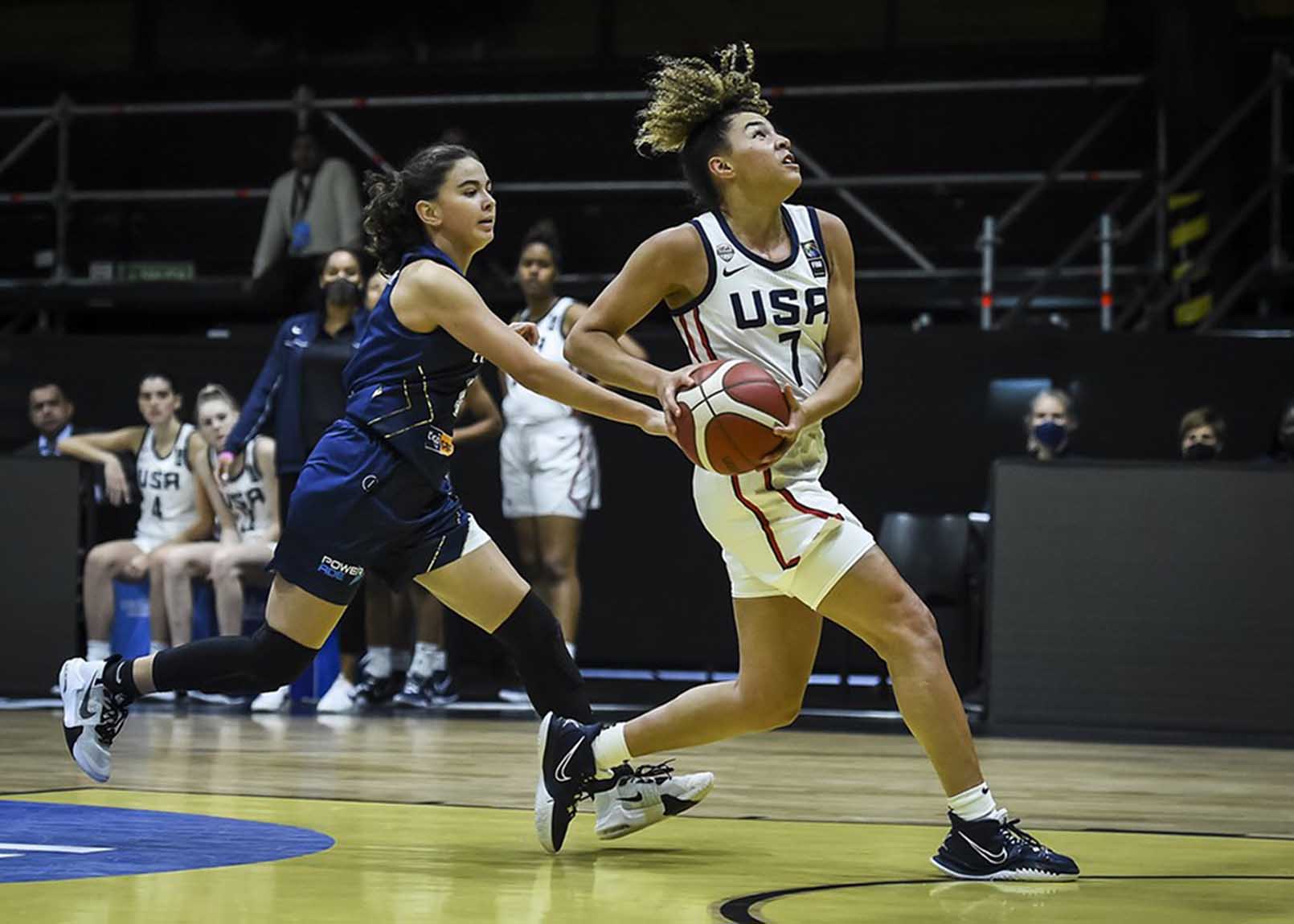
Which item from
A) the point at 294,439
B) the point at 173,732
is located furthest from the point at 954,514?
the point at 173,732

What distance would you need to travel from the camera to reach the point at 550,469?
9.11 metres

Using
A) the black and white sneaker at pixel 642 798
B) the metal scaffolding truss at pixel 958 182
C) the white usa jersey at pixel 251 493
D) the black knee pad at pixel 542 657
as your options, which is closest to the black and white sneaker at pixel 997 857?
the black and white sneaker at pixel 642 798

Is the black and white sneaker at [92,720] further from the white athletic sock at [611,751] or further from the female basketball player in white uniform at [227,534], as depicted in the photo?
the female basketball player in white uniform at [227,534]

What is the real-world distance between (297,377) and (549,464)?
117 centimetres

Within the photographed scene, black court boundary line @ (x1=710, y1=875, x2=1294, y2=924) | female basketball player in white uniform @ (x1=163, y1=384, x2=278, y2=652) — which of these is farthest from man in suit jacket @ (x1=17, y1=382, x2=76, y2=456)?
black court boundary line @ (x1=710, y1=875, x2=1294, y2=924)

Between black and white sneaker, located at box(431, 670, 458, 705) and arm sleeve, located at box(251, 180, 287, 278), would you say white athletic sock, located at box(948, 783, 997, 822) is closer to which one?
black and white sneaker, located at box(431, 670, 458, 705)

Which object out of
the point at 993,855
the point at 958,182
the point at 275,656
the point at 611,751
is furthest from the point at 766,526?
the point at 958,182

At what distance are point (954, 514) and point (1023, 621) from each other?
2069mm

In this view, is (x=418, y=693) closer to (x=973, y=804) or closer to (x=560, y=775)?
(x=560, y=775)

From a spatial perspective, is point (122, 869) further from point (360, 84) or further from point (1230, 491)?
point (360, 84)

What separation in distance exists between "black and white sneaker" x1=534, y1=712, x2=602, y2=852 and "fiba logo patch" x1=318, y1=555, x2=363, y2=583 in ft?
1.95

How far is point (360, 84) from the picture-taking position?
13.8 m

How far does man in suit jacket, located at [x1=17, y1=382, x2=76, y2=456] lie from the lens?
34.0 feet

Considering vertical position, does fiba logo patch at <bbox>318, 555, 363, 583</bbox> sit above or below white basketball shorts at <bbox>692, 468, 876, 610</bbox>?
below
